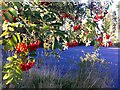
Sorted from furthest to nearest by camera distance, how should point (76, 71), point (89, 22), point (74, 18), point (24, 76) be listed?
point (76, 71) → point (24, 76) → point (74, 18) → point (89, 22)

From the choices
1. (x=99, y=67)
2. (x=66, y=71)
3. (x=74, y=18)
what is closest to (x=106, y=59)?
(x=99, y=67)

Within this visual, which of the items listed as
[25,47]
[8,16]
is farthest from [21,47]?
[8,16]

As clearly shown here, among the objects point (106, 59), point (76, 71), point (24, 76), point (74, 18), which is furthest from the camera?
point (106, 59)

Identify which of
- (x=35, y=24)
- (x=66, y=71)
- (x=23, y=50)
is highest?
(x=35, y=24)

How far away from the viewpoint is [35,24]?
1443 mm

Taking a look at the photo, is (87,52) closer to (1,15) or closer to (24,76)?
(24,76)

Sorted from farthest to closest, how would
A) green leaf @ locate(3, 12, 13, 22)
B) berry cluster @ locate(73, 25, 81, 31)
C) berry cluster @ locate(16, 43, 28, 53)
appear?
berry cluster @ locate(73, 25, 81, 31) < berry cluster @ locate(16, 43, 28, 53) < green leaf @ locate(3, 12, 13, 22)

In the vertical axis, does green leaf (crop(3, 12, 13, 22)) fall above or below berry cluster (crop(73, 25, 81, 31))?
above

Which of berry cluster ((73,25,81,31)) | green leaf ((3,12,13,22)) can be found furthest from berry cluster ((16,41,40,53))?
berry cluster ((73,25,81,31))

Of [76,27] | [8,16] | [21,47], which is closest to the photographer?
[8,16]

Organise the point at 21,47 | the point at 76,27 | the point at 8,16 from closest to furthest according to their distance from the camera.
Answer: the point at 8,16 < the point at 21,47 < the point at 76,27

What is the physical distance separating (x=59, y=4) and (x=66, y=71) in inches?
64.2

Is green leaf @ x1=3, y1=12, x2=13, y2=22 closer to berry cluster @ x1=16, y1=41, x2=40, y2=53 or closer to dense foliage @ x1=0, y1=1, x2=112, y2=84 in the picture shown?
dense foliage @ x1=0, y1=1, x2=112, y2=84

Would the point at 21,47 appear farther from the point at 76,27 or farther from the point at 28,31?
the point at 76,27
